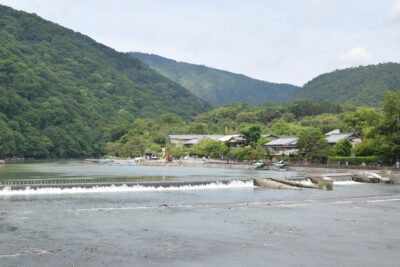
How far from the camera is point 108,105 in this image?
7776 inches

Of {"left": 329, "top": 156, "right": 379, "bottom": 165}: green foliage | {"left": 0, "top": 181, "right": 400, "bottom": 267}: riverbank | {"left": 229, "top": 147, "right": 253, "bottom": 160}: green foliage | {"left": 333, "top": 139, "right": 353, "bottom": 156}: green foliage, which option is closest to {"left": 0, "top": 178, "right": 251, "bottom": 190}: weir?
{"left": 0, "top": 181, "right": 400, "bottom": 267}: riverbank

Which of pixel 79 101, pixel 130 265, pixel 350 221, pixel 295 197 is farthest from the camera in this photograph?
pixel 79 101

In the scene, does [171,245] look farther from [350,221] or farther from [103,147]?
[103,147]

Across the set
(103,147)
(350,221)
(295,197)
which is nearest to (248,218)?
(350,221)

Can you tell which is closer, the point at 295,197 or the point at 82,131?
the point at 295,197

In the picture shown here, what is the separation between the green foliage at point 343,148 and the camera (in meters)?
66.6

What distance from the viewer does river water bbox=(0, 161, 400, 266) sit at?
17.2m

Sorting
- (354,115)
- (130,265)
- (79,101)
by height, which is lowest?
(130,265)

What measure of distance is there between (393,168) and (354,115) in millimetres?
37925

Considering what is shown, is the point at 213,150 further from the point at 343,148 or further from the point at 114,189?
the point at 114,189

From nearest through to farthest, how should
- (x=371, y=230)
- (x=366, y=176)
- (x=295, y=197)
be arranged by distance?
(x=371, y=230), (x=295, y=197), (x=366, y=176)

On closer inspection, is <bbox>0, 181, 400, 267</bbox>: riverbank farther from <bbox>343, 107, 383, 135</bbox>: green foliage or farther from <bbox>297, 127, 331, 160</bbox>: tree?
<bbox>343, 107, 383, 135</bbox>: green foliage

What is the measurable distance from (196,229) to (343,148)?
48468 mm

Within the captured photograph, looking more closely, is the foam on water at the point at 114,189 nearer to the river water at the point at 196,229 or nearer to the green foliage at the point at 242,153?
the river water at the point at 196,229
